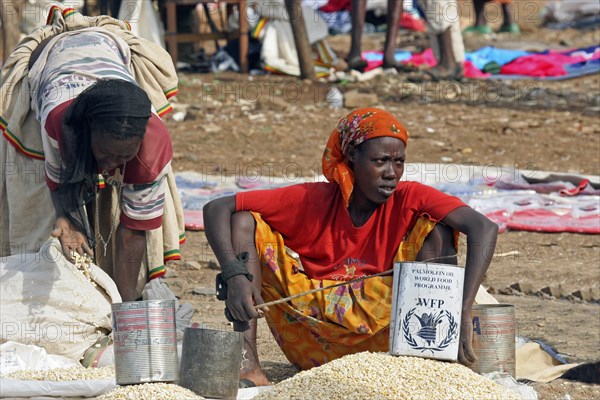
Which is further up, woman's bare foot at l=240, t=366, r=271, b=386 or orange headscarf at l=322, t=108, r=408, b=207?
orange headscarf at l=322, t=108, r=408, b=207

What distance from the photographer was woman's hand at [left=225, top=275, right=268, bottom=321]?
3.54m

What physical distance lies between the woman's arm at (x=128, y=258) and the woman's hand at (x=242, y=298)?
0.75 metres

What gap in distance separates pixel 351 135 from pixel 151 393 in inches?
47.9

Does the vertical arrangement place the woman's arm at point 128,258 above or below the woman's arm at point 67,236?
below

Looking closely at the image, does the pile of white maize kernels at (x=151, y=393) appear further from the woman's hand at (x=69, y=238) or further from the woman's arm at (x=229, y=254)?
the woman's hand at (x=69, y=238)

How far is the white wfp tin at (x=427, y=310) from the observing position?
3.22 m

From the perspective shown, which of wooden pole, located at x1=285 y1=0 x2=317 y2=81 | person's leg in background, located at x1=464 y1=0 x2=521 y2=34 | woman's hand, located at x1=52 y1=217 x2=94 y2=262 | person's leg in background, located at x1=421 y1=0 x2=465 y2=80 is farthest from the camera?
person's leg in background, located at x1=464 y1=0 x2=521 y2=34

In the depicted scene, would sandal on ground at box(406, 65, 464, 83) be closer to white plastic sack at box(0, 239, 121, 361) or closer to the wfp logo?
white plastic sack at box(0, 239, 121, 361)

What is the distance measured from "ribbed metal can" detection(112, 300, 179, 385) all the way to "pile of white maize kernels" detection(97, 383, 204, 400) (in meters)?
0.04

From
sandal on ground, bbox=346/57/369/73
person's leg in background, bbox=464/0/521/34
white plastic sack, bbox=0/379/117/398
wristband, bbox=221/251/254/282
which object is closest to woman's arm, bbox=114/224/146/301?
wristband, bbox=221/251/254/282

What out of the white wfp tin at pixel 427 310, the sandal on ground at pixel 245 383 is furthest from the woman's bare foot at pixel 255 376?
the white wfp tin at pixel 427 310

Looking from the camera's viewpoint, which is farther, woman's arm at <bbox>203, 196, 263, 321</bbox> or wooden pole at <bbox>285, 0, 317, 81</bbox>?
wooden pole at <bbox>285, 0, 317, 81</bbox>

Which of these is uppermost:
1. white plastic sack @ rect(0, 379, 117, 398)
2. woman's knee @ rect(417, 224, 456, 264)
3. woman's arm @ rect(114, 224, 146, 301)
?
woman's knee @ rect(417, 224, 456, 264)

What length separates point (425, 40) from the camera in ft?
47.2
